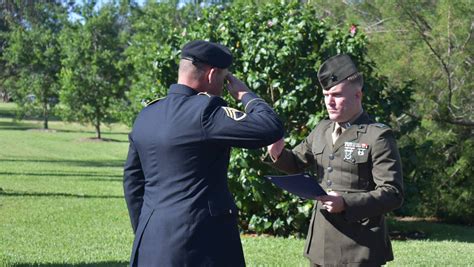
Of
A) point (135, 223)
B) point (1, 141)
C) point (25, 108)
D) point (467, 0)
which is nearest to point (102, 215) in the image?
point (467, 0)

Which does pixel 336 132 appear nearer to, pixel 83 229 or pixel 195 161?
pixel 195 161

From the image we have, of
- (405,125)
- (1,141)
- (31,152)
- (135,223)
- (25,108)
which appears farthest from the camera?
(25,108)

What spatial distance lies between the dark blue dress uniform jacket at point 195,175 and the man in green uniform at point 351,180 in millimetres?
545

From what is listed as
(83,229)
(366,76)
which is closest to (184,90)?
(366,76)

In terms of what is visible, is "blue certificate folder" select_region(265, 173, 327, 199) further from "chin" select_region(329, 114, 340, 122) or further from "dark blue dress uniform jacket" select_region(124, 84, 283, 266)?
"chin" select_region(329, 114, 340, 122)

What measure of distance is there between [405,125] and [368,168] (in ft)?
24.9

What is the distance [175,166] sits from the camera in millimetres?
3510

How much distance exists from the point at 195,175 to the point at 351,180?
A: 0.96m

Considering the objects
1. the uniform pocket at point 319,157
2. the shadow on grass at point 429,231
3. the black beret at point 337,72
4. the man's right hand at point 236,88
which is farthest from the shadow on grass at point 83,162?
the man's right hand at point 236,88

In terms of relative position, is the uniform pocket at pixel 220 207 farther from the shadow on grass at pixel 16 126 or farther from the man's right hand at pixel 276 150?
the shadow on grass at pixel 16 126

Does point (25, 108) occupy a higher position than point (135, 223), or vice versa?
point (135, 223)

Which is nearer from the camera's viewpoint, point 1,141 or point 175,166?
point 175,166

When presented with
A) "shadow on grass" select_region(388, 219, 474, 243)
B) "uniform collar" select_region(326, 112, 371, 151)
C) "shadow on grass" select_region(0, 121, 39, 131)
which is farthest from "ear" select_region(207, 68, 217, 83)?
"shadow on grass" select_region(0, 121, 39, 131)

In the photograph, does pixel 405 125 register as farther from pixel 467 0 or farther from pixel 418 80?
pixel 467 0
